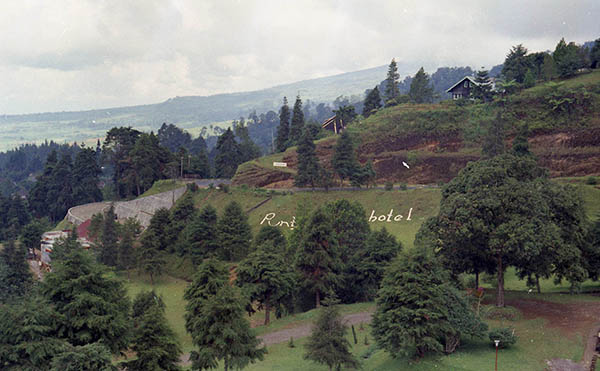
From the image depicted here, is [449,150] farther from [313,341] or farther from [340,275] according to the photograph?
[313,341]

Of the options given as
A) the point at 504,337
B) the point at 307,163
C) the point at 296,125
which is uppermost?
the point at 296,125

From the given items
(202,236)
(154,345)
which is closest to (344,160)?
(202,236)

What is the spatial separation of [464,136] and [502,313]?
4378cm

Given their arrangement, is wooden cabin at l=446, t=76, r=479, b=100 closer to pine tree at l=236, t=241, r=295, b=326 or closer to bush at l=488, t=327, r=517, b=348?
pine tree at l=236, t=241, r=295, b=326

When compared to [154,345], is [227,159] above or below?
above

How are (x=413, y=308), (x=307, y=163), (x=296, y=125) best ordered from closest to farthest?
(x=413, y=308), (x=307, y=163), (x=296, y=125)

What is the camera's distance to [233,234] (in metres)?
45.9

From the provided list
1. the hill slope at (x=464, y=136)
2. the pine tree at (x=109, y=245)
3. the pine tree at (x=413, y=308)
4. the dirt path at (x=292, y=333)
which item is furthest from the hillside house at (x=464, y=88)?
the pine tree at (x=413, y=308)

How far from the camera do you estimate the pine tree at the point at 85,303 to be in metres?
19.5

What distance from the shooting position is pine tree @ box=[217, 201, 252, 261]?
149 ft

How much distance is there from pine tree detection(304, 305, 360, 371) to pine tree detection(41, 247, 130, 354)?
24.4ft

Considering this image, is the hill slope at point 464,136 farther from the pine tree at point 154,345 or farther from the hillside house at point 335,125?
the pine tree at point 154,345

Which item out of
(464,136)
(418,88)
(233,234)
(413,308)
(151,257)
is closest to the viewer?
(413,308)

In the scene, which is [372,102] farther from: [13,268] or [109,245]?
[13,268]
